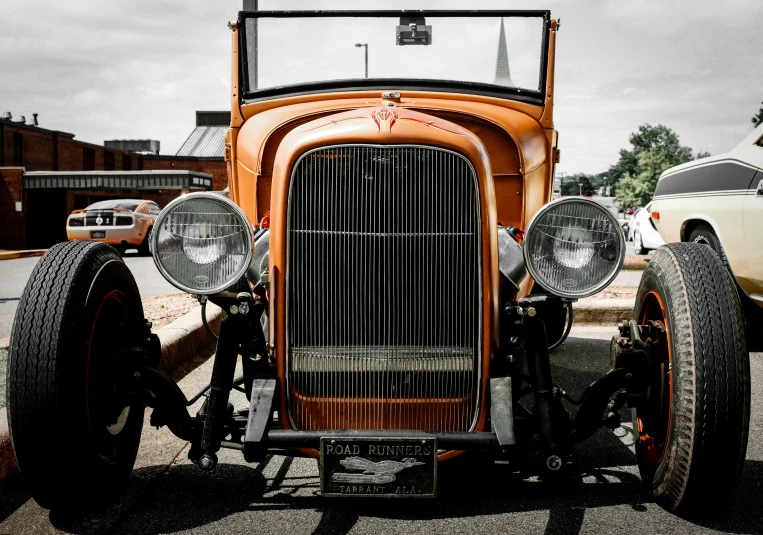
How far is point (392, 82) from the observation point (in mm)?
3992

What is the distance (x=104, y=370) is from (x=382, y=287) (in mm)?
1175

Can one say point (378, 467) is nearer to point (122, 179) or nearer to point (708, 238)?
point (708, 238)

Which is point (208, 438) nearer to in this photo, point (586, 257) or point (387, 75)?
point (586, 257)

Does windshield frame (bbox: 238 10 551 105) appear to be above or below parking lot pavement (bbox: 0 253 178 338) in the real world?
above

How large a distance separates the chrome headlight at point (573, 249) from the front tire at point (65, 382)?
1632 mm

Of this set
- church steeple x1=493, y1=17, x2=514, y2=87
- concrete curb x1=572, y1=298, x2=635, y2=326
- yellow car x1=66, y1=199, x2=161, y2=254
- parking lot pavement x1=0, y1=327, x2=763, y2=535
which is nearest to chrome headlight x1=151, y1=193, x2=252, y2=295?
parking lot pavement x1=0, y1=327, x2=763, y2=535

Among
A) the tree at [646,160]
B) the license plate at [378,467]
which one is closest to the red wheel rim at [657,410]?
the license plate at [378,467]

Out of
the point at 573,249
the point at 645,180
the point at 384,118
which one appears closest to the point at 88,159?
the point at 384,118

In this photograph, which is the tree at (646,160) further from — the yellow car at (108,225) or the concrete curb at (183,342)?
the concrete curb at (183,342)

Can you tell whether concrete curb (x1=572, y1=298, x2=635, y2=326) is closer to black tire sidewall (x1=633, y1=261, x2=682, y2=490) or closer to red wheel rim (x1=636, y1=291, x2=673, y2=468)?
black tire sidewall (x1=633, y1=261, x2=682, y2=490)

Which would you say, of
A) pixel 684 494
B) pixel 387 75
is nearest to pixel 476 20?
pixel 387 75

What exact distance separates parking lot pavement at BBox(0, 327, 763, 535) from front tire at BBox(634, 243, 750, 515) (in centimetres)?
17

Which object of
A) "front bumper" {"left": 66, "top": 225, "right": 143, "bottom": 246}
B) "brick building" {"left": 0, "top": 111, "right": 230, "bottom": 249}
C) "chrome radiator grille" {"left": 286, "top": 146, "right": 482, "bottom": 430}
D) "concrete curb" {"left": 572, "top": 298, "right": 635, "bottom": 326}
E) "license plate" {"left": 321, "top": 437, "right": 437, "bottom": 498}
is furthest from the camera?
"brick building" {"left": 0, "top": 111, "right": 230, "bottom": 249}

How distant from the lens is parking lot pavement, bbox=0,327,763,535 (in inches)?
97.8
